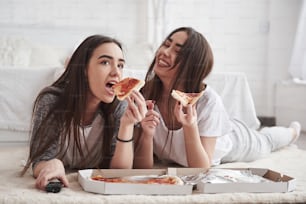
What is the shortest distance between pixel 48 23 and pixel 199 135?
38 centimetres

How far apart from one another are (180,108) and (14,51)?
1.17 feet

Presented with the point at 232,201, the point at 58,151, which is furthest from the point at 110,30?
the point at 232,201

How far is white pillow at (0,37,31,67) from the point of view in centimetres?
104

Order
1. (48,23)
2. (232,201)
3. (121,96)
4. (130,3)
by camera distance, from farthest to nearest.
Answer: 1. (130,3)
2. (48,23)
3. (121,96)
4. (232,201)

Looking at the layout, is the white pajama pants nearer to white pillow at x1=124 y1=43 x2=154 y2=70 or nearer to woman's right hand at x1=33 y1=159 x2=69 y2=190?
white pillow at x1=124 y1=43 x2=154 y2=70

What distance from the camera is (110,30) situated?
3.80 feet

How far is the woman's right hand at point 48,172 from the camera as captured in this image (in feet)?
2.50

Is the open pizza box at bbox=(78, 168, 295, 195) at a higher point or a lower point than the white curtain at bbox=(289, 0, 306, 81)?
lower

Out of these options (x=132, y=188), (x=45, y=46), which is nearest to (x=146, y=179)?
(x=132, y=188)

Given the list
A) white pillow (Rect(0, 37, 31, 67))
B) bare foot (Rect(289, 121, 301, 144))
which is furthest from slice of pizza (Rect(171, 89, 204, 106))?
bare foot (Rect(289, 121, 301, 144))

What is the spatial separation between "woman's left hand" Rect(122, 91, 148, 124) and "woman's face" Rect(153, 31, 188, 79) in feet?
0.34

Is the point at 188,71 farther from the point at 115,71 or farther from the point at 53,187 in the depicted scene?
the point at 53,187

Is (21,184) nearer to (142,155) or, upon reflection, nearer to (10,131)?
(142,155)

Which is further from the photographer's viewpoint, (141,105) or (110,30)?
(110,30)
